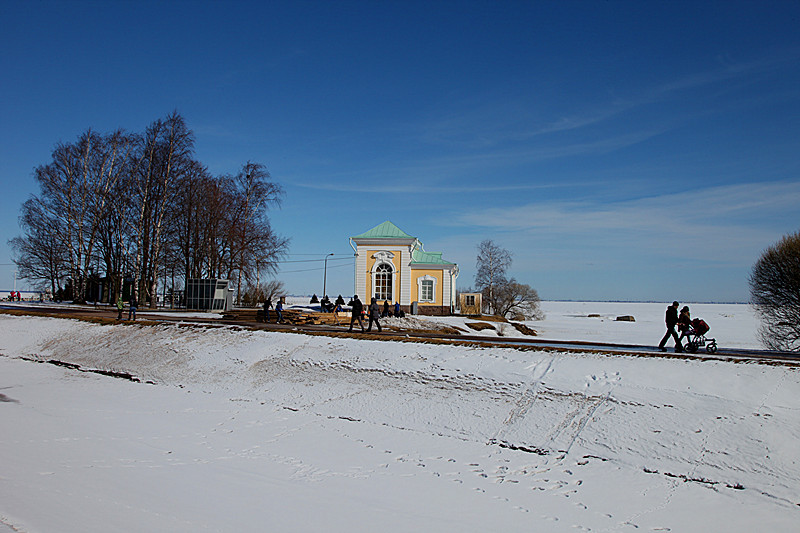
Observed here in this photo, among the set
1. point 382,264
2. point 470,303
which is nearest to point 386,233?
point 382,264

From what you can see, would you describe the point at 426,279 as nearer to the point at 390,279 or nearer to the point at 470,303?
the point at 390,279

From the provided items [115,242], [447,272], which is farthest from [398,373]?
[115,242]

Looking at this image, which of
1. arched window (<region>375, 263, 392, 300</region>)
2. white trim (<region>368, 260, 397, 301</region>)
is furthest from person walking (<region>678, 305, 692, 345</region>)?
arched window (<region>375, 263, 392, 300</region>)

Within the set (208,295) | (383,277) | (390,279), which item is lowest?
(208,295)

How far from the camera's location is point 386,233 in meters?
40.9

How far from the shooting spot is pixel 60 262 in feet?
140

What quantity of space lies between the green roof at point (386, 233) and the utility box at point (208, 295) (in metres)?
10.3

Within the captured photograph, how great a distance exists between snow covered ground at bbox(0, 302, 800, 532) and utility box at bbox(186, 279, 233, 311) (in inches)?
790

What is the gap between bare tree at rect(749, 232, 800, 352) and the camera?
24.4 m

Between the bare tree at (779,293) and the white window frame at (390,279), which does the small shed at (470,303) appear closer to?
the white window frame at (390,279)

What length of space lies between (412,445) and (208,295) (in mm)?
29131

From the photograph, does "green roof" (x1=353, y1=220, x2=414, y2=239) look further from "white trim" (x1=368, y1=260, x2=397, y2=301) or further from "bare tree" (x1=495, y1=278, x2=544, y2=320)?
"bare tree" (x1=495, y1=278, x2=544, y2=320)

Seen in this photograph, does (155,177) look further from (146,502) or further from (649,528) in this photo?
(649,528)

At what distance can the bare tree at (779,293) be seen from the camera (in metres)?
24.4
